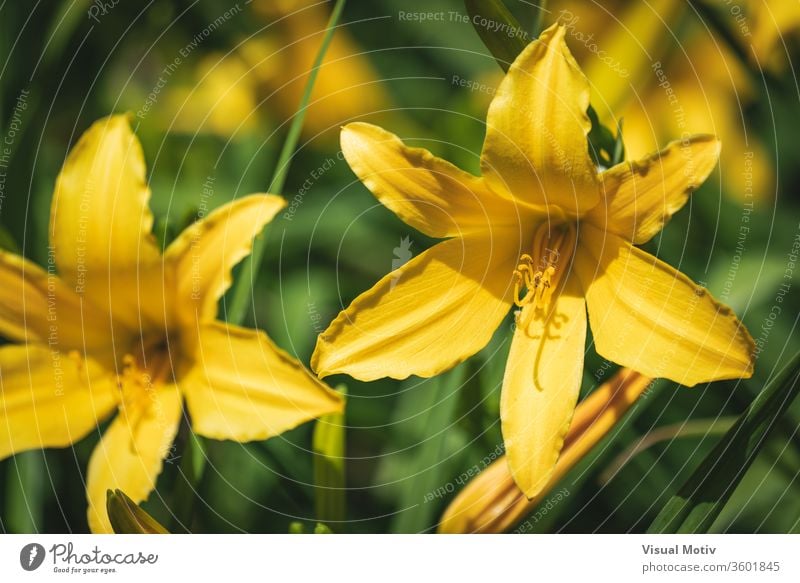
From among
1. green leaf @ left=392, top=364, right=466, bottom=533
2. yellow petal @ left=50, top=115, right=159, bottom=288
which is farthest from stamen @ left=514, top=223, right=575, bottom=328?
yellow petal @ left=50, top=115, right=159, bottom=288

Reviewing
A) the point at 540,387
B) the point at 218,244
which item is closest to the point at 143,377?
the point at 218,244

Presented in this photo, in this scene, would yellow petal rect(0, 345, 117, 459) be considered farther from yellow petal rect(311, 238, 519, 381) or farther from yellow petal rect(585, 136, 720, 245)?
yellow petal rect(585, 136, 720, 245)

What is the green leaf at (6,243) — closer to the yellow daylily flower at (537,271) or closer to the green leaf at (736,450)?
the yellow daylily flower at (537,271)

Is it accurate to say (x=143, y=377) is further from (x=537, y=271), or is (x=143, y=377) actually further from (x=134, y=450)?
(x=537, y=271)
